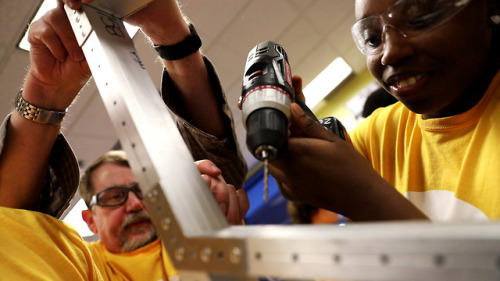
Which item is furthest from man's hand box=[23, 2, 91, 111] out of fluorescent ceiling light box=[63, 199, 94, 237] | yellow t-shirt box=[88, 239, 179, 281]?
fluorescent ceiling light box=[63, 199, 94, 237]

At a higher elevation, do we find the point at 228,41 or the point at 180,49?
the point at 180,49

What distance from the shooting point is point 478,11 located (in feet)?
2.61

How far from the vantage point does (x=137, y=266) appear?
1.41 m

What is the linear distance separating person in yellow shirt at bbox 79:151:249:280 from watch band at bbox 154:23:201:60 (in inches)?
23.4

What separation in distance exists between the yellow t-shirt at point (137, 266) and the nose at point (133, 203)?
1.00 ft

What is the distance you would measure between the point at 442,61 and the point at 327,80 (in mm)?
3407

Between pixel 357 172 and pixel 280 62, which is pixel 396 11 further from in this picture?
pixel 357 172

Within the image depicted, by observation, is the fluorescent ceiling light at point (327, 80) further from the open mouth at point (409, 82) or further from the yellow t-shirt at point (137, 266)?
the open mouth at point (409, 82)

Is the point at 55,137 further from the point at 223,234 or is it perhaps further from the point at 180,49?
the point at 223,234

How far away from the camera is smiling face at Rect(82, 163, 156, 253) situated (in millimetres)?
1688

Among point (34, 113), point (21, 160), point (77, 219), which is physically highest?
point (34, 113)

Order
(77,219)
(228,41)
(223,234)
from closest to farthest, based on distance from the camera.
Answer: (223,234)
(228,41)
(77,219)

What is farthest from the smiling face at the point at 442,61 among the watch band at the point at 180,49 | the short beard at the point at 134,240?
the short beard at the point at 134,240

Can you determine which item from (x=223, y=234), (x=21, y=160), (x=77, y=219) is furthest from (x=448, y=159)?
(x=77, y=219)
